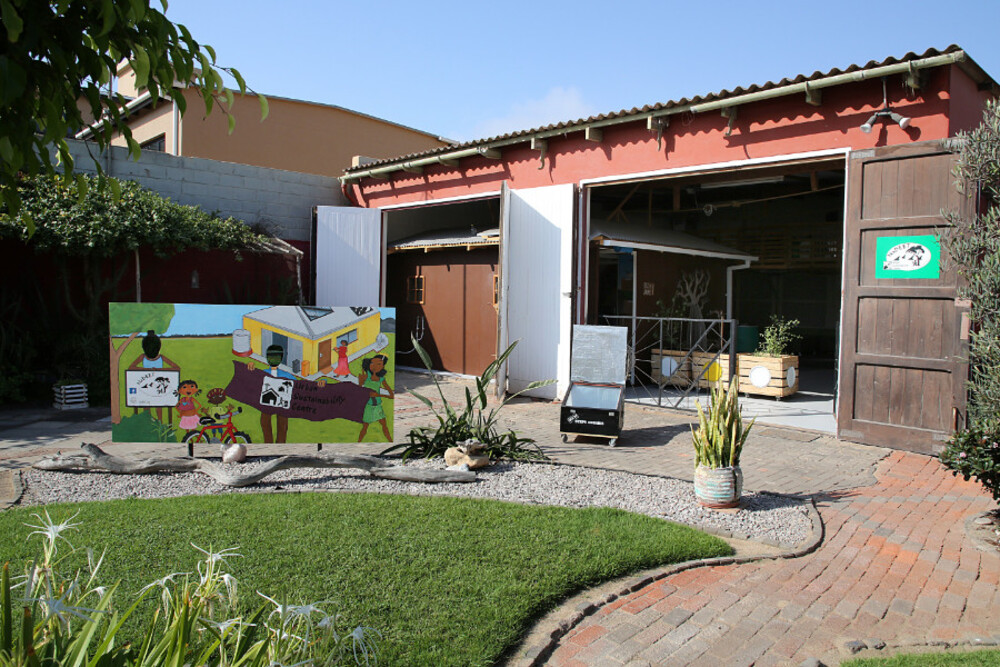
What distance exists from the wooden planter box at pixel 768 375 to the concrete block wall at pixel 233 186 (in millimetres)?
8539

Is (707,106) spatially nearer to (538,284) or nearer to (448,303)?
(538,284)

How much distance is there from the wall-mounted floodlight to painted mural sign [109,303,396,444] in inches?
211

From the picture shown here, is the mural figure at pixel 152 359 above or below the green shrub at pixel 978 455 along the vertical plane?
above

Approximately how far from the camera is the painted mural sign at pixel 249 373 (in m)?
6.16

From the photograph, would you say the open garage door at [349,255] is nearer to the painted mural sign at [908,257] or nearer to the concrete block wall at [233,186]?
the concrete block wall at [233,186]

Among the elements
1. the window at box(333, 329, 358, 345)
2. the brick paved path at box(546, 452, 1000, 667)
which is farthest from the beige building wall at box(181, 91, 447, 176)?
the brick paved path at box(546, 452, 1000, 667)

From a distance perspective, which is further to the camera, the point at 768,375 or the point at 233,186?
the point at 233,186

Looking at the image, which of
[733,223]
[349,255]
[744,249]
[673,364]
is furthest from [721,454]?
[733,223]

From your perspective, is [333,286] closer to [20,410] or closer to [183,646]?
[20,410]

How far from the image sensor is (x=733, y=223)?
1583 centimetres

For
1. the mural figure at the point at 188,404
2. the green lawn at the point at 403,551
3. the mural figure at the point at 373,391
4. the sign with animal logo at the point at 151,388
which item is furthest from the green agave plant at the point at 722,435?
the sign with animal logo at the point at 151,388

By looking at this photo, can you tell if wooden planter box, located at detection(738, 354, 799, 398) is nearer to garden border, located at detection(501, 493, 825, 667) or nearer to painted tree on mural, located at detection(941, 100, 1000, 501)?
painted tree on mural, located at detection(941, 100, 1000, 501)

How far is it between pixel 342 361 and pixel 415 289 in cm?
761

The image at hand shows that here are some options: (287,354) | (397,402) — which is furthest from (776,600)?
(397,402)
